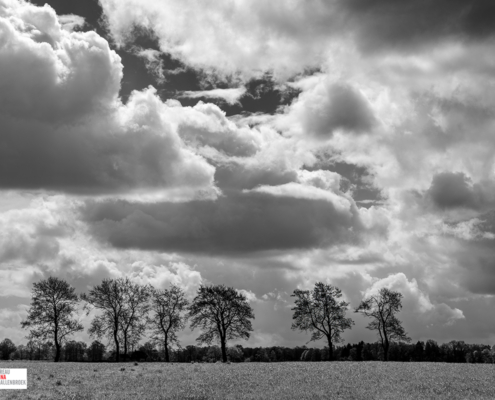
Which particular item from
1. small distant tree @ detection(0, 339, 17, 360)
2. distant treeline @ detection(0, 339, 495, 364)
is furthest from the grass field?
small distant tree @ detection(0, 339, 17, 360)

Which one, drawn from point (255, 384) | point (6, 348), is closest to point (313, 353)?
point (6, 348)

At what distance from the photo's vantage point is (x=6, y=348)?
13625 cm

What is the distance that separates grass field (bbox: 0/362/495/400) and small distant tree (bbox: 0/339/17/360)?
106 metres

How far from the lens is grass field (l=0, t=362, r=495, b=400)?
30.8 meters

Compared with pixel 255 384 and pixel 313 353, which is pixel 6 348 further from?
pixel 255 384

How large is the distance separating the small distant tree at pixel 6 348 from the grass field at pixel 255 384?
347 ft

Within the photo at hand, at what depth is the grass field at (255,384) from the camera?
101ft

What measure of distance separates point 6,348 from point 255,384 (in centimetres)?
12248

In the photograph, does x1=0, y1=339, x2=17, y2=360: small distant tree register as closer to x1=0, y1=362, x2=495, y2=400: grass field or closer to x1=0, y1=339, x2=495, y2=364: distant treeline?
x1=0, y1=339, x2=495, y2=364: distant treeline

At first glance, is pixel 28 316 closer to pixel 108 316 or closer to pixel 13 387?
pixel 108 316

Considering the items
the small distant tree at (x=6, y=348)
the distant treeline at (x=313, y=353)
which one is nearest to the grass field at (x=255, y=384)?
the distant treeline at (x=313, y=353)

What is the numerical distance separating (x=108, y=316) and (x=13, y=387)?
48336mm

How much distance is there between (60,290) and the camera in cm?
7625

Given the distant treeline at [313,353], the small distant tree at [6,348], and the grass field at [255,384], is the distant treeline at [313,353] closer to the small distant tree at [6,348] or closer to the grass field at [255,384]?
the small distant tree at [6,348]
